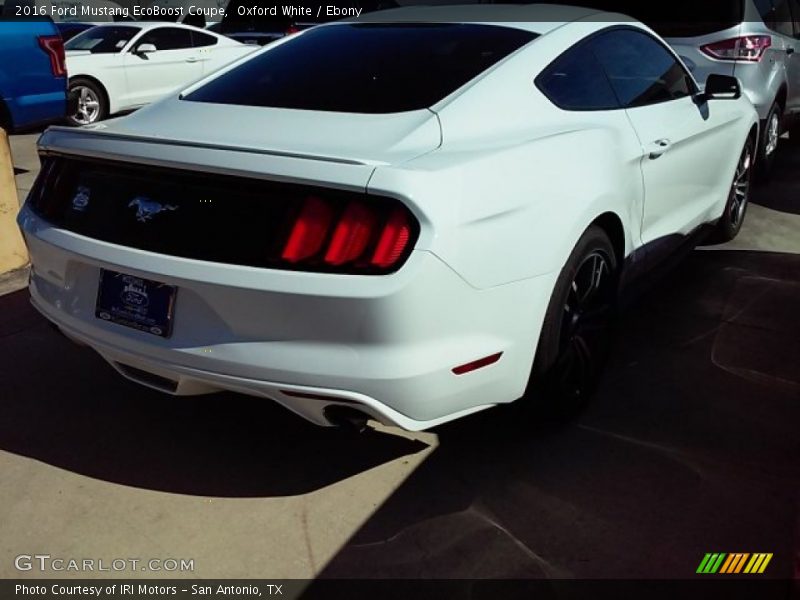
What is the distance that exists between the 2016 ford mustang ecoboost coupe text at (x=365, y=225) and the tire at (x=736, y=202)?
6.07ft

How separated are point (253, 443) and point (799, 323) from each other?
2729 millimetres

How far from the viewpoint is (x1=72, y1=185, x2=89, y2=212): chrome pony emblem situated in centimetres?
265

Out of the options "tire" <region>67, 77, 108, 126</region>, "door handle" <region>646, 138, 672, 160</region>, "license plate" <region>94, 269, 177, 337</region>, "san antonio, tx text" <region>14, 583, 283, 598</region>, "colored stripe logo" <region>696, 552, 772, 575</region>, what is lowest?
"tire" <region>67, 77, 108, 126</region>

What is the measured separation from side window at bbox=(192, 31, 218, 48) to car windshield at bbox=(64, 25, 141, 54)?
30.1 inches

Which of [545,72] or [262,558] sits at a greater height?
[545,72]

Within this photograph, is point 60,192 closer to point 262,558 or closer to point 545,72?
point 262,558

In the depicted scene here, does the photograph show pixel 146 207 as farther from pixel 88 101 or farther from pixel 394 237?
pixel 88 101

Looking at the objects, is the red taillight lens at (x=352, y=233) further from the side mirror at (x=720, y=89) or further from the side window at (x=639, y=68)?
the side mirror at (x=720, y=89)

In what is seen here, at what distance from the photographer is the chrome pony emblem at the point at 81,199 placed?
265 cm

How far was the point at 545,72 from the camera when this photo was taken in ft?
9.91

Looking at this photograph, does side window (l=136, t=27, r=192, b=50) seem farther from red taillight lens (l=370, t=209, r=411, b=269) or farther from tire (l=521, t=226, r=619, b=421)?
red taillight lens (l=370, t=209, r=411, b=269)

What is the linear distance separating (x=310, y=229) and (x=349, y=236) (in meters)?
0.11

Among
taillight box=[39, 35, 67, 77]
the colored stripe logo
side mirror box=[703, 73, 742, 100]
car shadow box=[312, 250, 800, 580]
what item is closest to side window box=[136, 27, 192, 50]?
taillight box=[39, 35, 67, 77]

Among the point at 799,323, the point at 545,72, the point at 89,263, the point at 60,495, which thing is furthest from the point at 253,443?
the point at 799,323
